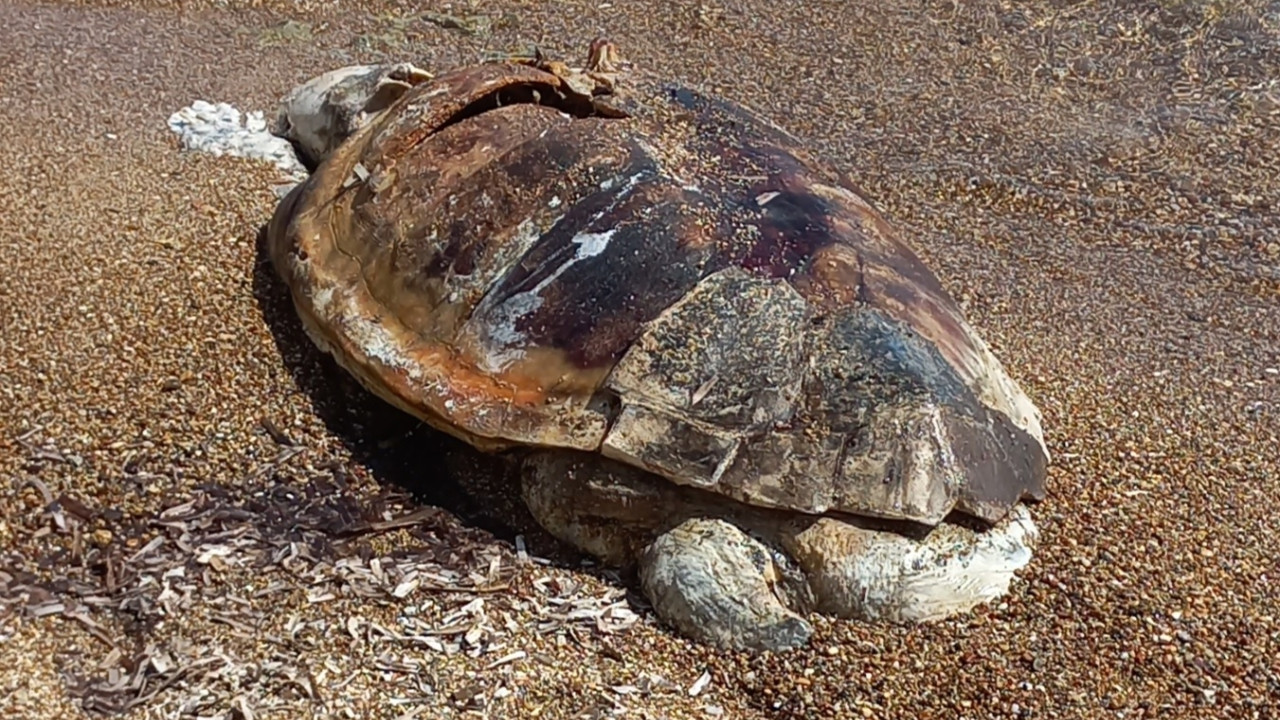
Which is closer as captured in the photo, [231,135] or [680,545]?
[680,545]

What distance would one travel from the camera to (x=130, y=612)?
2807mm

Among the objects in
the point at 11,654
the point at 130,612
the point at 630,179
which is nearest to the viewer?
the point at 11,654

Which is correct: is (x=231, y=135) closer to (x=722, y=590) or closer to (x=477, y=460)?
(x=477, y=460)

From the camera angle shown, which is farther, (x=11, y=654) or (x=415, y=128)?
(x=415, y=128)

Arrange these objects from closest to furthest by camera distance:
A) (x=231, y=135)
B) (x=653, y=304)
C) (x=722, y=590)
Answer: (x=722, y=590)
(x=653, y=304)
(x=231, y=135)

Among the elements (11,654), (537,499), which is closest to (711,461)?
(537,499)

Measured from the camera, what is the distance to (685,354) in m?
3.02

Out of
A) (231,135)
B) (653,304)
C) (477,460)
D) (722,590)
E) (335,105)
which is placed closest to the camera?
(722,590)

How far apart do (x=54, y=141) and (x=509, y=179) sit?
7.46 feet

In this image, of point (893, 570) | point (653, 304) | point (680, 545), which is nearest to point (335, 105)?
point (653, 304)

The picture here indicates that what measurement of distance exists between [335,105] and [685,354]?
2157 mm

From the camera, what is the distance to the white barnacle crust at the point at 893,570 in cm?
294

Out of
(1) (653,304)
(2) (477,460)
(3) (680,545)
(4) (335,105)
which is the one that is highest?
(1) (653,304)

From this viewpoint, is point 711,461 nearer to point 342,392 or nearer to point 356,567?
point 356,567
